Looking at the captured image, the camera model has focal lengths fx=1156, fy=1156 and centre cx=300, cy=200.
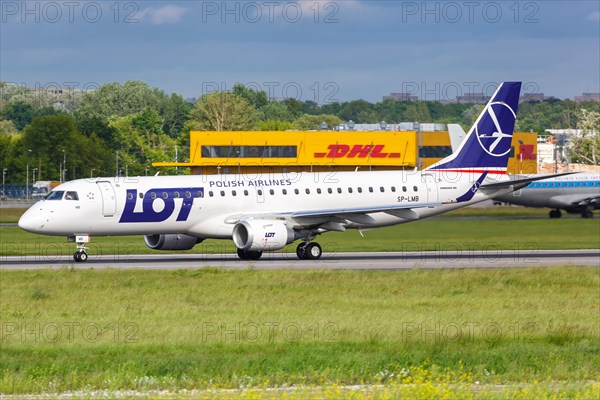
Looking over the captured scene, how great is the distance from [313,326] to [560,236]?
3829 centimetres

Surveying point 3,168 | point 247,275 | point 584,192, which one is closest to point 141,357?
point 247,275

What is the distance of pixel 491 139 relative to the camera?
5691 cm

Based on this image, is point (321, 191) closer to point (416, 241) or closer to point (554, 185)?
point (416, 241)

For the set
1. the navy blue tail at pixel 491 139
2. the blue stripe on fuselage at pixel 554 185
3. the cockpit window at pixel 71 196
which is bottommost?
the blue stripe on fuselage at pixel 554 185

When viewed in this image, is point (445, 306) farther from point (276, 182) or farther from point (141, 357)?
point (276, 182)

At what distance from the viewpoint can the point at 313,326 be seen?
2875 cm

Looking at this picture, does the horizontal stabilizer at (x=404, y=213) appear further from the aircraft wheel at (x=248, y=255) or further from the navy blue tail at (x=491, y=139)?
the aircraft wheel at (x=248, y=255)

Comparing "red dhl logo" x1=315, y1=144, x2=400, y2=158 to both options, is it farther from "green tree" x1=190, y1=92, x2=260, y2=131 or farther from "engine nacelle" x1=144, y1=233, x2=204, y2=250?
"engine nacelle" x1=144, y1=233, x2=204, y2=250

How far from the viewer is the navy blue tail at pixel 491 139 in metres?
55.9

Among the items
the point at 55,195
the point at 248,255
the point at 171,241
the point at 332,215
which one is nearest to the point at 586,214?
the point at 332,215

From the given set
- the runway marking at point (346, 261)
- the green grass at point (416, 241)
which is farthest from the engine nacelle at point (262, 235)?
the green grass at point (416, 241)

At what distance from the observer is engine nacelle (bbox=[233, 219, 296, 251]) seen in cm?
4747

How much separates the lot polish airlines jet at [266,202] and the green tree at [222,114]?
121797 millimetres

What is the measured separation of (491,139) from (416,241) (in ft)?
22.0
